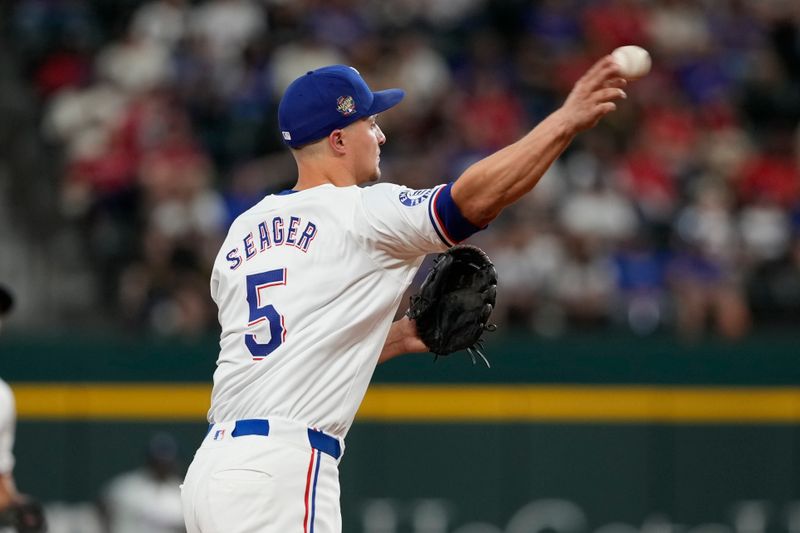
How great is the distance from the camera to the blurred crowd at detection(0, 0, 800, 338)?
10102 mm

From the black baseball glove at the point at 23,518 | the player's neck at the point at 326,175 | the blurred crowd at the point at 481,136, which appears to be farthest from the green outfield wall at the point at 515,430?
the player's neck at the point at 326,175

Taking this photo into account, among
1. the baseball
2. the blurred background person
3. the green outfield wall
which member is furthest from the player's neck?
the green outfield wall

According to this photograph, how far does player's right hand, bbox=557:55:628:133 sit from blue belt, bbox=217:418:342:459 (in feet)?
3.66

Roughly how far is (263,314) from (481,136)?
7299 millimetres

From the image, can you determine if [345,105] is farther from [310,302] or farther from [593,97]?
→ [593,97]

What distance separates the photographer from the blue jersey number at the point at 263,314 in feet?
13.0

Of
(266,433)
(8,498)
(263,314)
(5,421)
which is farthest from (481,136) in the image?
(266,433)

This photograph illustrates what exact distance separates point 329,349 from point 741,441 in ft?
22.0

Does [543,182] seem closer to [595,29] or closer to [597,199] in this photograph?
[597,199]

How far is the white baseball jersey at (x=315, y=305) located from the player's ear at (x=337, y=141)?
16 centimetres

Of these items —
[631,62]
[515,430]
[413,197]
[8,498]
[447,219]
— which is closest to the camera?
[631,62]

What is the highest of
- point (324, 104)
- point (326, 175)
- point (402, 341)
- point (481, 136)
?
point (481, 136)

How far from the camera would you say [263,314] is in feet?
13.1

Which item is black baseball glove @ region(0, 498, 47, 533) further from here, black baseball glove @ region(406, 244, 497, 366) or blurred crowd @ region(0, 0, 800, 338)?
blurred crowd @ region(0, 0, 800, 338)
